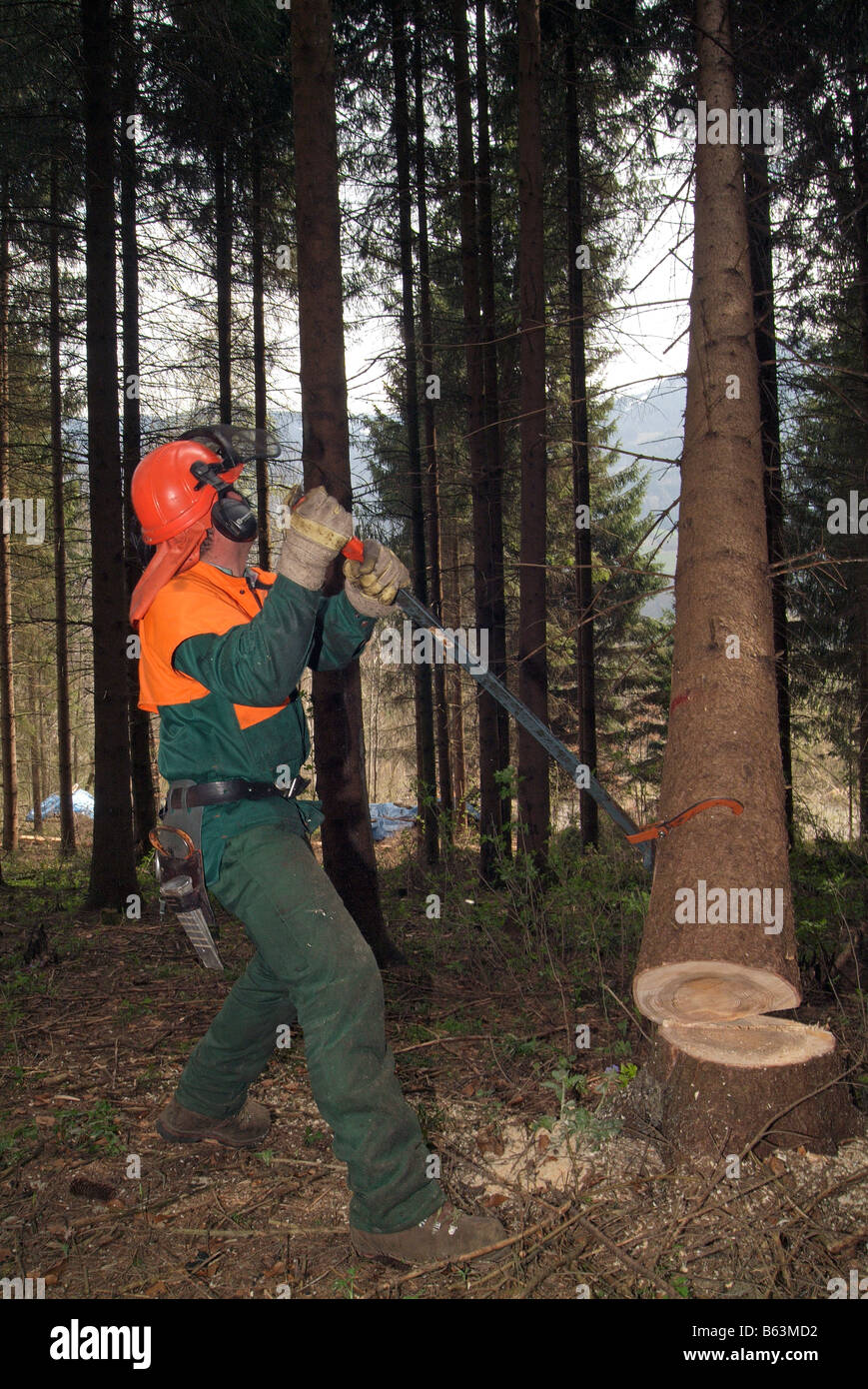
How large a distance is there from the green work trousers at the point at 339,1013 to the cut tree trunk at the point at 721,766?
103 cm

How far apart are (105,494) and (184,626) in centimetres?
656

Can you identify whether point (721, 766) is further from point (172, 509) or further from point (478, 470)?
point (478, 470)

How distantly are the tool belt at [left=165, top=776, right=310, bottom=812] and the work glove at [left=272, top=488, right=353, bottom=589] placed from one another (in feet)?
2.51

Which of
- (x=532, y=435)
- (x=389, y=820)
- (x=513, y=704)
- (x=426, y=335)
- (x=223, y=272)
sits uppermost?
(x=223, y=272)

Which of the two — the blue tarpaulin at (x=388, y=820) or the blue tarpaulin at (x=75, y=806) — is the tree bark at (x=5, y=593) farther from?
the blue tarpaulin at (x=75, y=806)

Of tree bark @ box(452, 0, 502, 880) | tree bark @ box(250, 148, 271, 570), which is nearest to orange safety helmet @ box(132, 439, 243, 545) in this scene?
tree bark @ box(452, 0, 502, 880)

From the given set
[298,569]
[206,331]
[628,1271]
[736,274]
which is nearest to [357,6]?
[206,331]

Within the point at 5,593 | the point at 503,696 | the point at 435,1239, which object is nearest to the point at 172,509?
the point at 503,696

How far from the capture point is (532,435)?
9289mm

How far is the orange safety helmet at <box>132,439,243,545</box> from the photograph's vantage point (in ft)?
10.2
